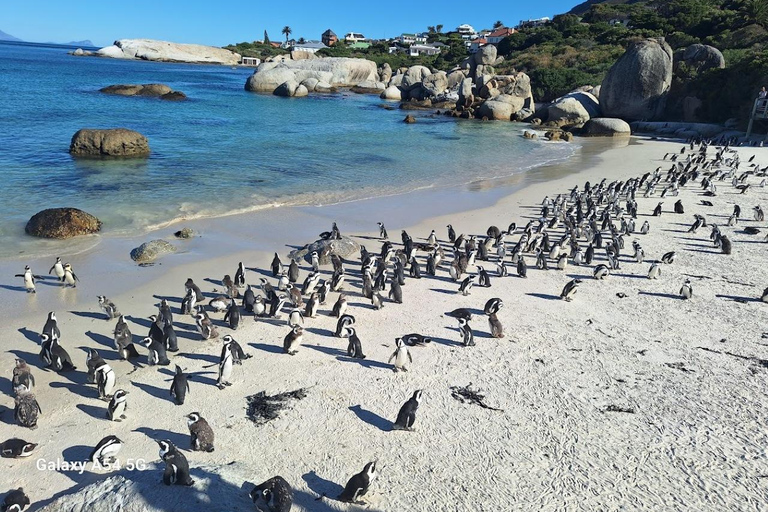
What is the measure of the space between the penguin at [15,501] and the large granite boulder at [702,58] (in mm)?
58455

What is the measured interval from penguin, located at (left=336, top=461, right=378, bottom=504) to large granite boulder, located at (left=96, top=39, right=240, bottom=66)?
6130 inches

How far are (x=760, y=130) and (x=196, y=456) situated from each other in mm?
48414

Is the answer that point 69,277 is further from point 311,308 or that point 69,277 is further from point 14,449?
point 14,449

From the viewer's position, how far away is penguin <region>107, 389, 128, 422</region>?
816 centimetres

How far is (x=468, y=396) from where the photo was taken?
360 inches

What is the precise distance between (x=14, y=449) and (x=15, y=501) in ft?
3.80

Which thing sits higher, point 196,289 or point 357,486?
point 196,289

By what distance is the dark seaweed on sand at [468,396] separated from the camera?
894cm

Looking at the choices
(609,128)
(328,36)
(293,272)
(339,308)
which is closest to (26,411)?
(339,308)

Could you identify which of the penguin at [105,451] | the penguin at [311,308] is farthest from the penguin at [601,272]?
the penguin at [105,451]

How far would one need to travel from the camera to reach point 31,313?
38.4 ft

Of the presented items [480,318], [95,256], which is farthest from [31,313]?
[480,318]

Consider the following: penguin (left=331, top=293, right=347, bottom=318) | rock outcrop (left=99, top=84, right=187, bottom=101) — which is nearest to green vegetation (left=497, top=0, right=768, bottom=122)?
rock outcrop (left=99, top=84, right=187, bottom=101)

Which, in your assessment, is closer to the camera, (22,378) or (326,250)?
(22,378)
